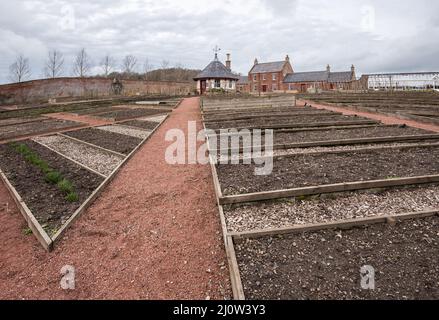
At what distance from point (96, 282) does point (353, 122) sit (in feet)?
41.6

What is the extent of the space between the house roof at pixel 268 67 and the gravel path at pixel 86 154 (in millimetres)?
57153

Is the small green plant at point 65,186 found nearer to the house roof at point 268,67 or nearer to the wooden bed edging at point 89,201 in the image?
the wooden bed edging at point 89,201

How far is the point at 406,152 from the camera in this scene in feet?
27.9

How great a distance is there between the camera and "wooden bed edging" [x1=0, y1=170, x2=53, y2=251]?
4836mm

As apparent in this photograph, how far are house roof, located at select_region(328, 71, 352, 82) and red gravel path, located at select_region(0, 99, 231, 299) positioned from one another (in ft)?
199

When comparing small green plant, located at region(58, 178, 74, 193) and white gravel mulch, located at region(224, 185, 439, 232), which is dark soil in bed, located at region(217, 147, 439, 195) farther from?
small green plant, located at region(58, 178, 74, 193)

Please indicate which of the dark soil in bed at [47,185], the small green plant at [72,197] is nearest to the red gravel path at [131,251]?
the dark soil in bed at [47,185]

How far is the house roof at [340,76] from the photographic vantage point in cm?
5884

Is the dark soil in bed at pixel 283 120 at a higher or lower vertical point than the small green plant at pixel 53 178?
higher

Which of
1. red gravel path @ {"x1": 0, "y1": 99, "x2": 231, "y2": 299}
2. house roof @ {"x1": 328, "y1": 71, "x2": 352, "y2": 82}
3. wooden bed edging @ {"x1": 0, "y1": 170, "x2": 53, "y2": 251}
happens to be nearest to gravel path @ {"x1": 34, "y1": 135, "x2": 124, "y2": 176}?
red gravel path @ {"x1": 0, "y1": 99, "x2": 231, "y2": 299}

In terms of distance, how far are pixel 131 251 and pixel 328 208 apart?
3.62 metres

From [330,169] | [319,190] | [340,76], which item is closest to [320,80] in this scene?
[340,76]

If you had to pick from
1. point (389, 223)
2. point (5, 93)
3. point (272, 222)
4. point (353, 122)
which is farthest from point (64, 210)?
point (5, 93)

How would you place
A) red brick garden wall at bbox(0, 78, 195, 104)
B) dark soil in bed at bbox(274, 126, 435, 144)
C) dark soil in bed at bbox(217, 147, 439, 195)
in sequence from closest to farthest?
dark soil in bed at bbox(217, 147, 439, 195), dark soil in bed at bbox(274, 126, 435, 144), red brick garden wall at bbox(0, 78, 195, 104)
